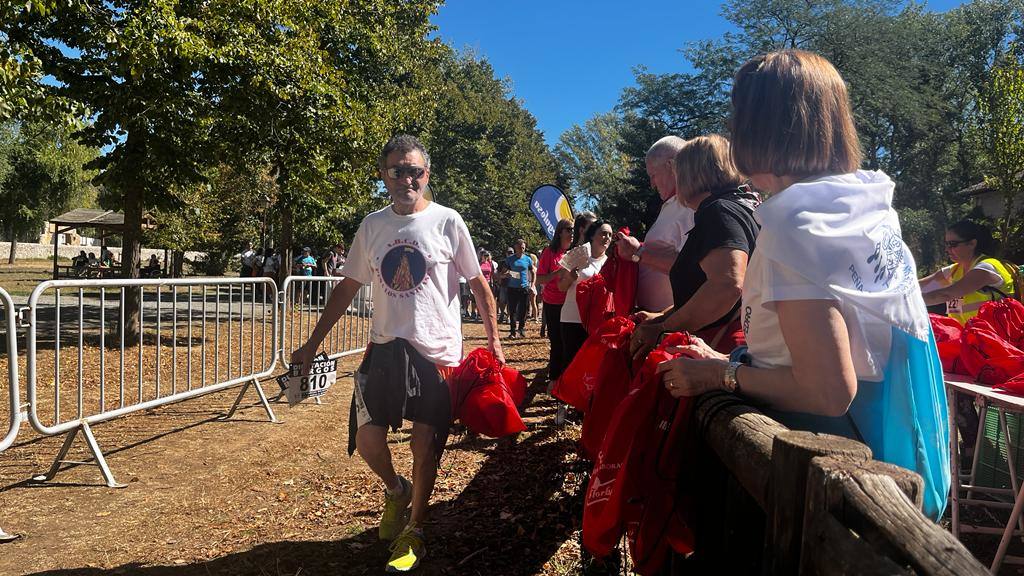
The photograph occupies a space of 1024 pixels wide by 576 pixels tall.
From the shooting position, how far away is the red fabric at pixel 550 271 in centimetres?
733

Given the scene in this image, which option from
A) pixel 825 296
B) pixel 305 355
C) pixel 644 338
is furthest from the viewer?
pixel 305 355

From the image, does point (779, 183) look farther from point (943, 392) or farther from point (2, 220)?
point (2, 220)

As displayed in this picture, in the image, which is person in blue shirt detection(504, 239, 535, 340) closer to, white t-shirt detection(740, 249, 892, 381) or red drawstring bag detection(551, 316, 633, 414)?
red drawstring bag detection(551, 316, 633, 414)

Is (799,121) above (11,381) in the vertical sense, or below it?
above

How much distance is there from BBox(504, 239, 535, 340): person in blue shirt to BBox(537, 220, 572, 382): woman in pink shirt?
21.1ft

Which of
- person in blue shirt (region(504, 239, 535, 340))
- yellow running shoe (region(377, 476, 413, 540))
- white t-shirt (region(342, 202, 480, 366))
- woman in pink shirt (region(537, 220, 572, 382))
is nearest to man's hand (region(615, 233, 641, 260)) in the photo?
white t-shirt (region(342, 202, 480, 366))

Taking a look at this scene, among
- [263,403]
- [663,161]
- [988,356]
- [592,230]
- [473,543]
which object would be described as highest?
[663,161]

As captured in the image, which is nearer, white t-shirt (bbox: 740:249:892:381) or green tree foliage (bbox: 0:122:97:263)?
white t-shirt (bbox: 740:249:892:381)

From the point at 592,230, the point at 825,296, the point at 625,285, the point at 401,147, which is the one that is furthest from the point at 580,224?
the point at 825,296

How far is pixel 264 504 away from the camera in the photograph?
4.36 m

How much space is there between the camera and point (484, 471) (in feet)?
16.8

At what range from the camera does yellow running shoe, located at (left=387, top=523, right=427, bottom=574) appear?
10.7 feet

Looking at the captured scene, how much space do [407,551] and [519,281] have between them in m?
11.5

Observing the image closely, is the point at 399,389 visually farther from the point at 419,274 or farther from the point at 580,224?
the point at 580,224
